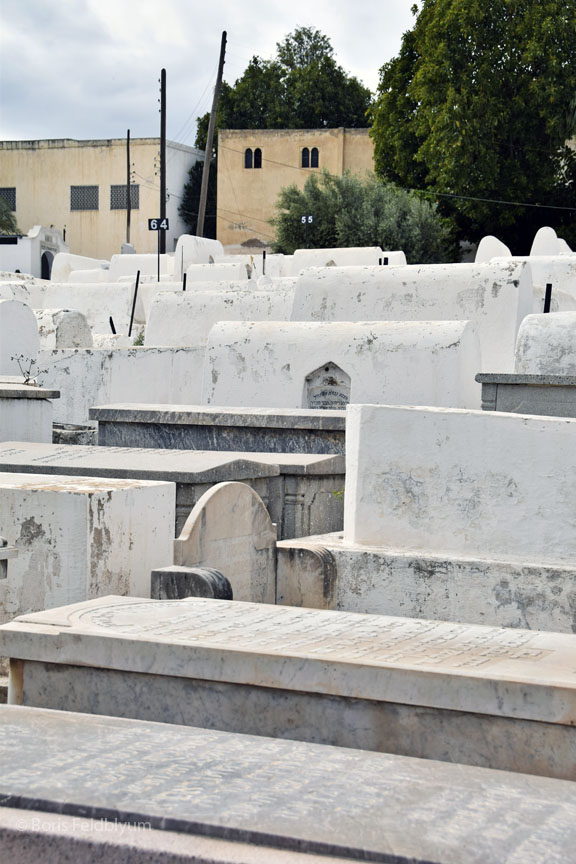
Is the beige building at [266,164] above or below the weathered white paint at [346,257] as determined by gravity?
above

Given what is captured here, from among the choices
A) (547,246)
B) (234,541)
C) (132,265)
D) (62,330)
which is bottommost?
(234,541)

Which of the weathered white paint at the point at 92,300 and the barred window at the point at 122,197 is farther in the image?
the barred window at the point at 122,197

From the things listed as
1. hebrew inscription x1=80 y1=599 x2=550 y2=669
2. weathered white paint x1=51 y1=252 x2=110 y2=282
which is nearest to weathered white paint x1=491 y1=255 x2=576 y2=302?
hebrew inscription x1=80 y1=599 x2=550 y2=669

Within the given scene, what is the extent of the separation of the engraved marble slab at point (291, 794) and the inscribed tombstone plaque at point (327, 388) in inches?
286

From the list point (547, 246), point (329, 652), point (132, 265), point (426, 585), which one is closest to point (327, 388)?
point (426, 585)

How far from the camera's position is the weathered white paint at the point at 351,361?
918cm

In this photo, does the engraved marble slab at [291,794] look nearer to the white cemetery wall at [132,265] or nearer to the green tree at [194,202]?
the white cemetery wall at [132,265]

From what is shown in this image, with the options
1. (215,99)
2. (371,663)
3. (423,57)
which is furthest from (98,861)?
(215,99)

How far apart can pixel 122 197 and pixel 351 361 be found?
2908 cm

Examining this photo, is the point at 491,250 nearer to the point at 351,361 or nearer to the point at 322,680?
the point at 351,361

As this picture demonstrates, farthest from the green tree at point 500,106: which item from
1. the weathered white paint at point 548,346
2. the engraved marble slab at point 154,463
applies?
the engraved marble slab at point 154,463

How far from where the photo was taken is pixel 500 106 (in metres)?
23.3

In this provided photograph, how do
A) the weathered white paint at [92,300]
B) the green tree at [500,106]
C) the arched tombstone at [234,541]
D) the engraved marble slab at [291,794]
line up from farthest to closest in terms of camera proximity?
the green tree at [500,106] < the weathered white paint at [92,300] < the arched tombstone at [234,541] < the engraved marble slab at [291,794]

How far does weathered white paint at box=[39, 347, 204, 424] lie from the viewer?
11.5 metres
